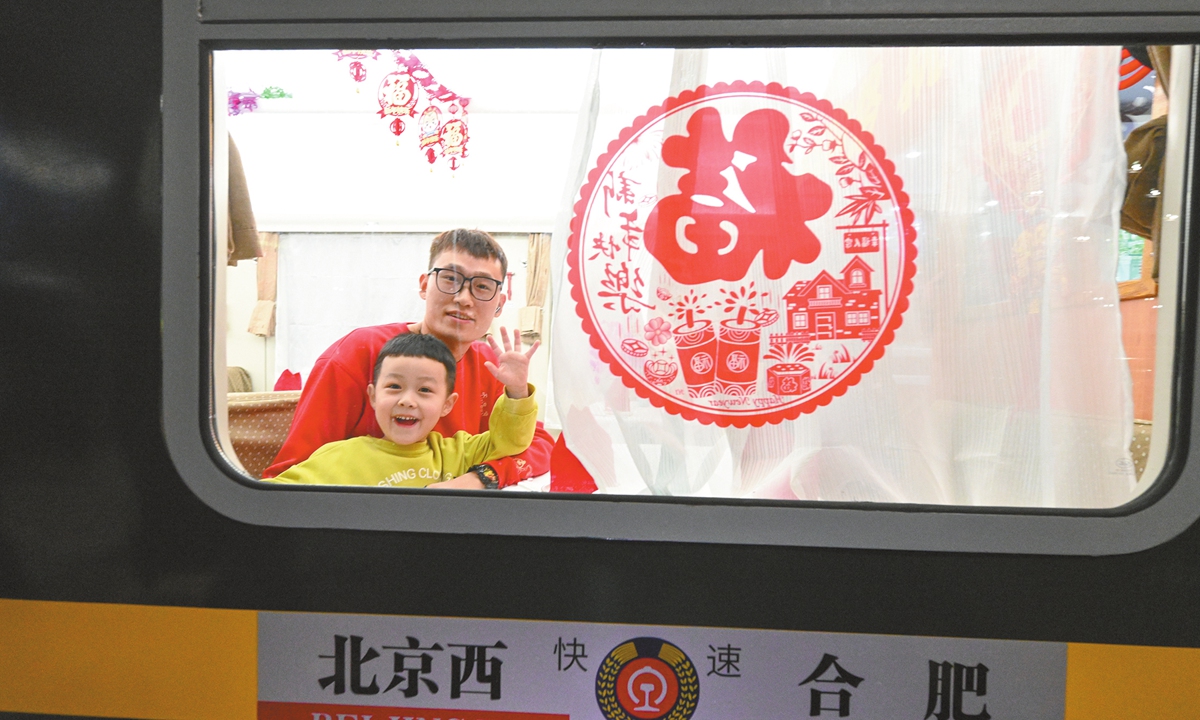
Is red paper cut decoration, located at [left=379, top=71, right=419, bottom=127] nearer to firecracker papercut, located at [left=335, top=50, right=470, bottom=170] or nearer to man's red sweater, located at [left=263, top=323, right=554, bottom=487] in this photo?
firecracker papercut, located at [left=335, top=50, right=470, bottom=170]

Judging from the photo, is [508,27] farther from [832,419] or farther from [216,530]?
[216,530]

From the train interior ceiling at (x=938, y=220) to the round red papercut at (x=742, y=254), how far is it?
0.03m

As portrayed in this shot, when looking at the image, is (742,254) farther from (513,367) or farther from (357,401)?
(357,401)

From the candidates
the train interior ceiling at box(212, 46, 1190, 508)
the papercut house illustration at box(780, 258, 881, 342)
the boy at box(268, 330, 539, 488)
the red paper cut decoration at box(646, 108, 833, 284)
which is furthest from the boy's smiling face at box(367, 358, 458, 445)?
the papercut house illustration at box(780, 258, 881, 342)

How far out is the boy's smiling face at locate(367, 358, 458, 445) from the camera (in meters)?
1.42

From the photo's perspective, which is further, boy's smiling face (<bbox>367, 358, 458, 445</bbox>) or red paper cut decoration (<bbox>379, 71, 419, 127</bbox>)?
boy's smiling face (<bbox>367, 358, 458, 445</bbox>)

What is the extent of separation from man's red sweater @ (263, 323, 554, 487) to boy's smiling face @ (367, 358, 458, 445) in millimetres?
17

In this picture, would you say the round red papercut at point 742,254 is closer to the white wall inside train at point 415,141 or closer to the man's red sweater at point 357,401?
the white wall inside train at point 415,141

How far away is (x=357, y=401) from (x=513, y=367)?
1.02 feet

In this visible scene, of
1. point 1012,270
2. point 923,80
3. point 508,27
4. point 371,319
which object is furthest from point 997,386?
point 371,319

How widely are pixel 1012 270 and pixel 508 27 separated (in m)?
0.94

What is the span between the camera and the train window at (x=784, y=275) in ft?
4.05

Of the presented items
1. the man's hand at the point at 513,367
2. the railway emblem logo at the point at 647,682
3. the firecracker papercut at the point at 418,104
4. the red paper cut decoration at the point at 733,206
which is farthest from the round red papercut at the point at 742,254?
the railway emblem logo at the point at 647,682

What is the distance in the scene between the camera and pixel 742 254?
4.19 feet
